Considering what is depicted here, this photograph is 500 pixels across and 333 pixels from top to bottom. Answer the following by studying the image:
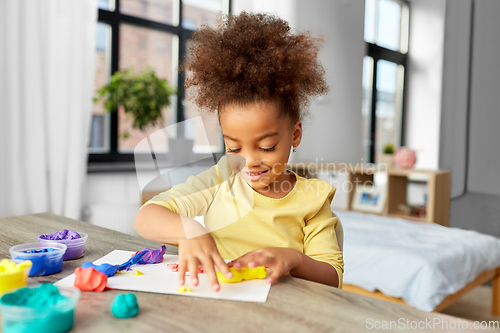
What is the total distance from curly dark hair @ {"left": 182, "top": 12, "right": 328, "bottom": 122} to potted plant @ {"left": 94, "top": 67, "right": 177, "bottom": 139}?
190cm

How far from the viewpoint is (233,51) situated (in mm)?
720

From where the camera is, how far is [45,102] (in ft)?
7.53

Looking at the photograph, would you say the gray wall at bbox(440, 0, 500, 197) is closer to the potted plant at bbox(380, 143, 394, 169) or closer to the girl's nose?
the girl's nose

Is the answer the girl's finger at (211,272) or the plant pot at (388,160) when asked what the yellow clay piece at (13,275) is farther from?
the plant pot at (388,160)

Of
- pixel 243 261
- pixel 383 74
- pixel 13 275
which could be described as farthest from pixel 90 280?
pixel 383 74

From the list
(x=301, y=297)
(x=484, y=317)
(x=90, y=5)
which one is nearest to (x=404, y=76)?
(x=301, y=297)

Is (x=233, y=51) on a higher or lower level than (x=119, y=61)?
lower

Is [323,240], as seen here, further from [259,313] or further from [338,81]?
[338,81]

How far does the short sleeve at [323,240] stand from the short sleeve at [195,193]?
21 centimetres

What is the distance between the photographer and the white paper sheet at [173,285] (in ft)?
1.71

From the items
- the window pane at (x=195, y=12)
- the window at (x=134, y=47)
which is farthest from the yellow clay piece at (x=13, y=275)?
the window pane at (x=195, y=12)

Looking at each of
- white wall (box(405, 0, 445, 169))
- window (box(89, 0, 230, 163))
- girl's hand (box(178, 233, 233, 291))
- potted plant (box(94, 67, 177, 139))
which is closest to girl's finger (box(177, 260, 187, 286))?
girl's hand (box(178, 233, 233, 291))

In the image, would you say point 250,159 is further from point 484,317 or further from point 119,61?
point 119,61

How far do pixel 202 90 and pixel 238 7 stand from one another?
108 inches
